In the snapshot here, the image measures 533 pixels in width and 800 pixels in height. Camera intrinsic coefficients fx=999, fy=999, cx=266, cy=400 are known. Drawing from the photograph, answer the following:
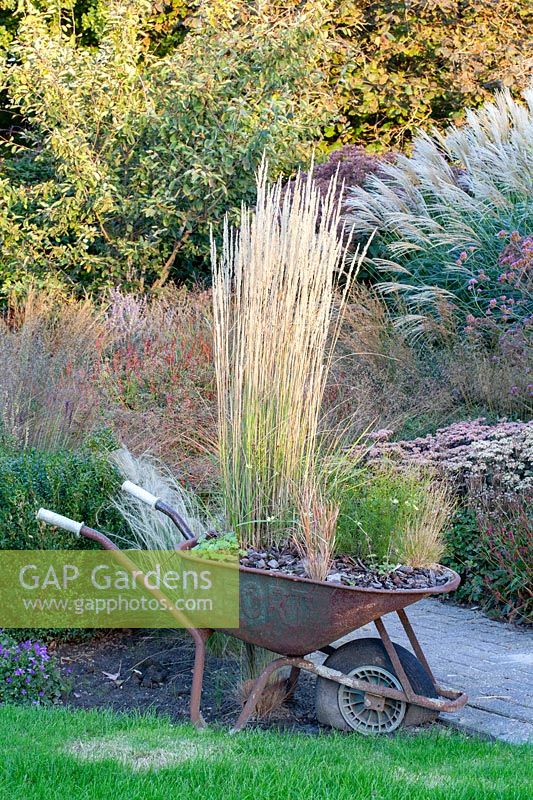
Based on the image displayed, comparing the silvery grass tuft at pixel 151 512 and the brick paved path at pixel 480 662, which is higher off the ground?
the silvery grass tuft at pixel 151 512

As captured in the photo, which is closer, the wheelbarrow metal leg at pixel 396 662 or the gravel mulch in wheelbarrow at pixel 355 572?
the wheelbarrow metal leg at pixel 396 662

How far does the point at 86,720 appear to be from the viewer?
3.70 meters

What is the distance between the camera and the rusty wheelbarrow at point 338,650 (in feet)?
11.6

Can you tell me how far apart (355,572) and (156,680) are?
106 centimetres

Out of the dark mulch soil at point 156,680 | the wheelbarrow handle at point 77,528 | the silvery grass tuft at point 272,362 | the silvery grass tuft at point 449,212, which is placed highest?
the silvery grass tuft at point 449,212

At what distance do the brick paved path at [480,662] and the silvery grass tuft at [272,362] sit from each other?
1.04m

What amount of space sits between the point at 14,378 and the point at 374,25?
9734mm

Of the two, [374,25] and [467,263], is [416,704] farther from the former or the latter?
[374,25]

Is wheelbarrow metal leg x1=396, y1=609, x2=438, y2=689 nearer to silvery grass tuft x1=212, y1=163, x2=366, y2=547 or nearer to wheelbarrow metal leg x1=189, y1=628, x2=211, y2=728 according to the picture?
silvery grass tuft x1=212, y1=163, x2=366, y2=547

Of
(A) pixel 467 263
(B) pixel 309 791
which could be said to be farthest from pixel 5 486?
(A) pixel 467 263

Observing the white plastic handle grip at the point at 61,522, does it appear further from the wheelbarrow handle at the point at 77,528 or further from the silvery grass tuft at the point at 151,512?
the silvery grass tuft at the point at 151,512

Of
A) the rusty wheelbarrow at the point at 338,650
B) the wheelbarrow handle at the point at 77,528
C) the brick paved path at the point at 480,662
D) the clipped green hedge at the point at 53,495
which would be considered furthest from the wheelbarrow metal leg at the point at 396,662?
the clipped green hedge at the point at 53,495

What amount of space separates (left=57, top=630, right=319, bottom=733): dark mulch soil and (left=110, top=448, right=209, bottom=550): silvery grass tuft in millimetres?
455

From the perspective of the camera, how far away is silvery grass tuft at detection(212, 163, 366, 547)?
4047 millimetres
